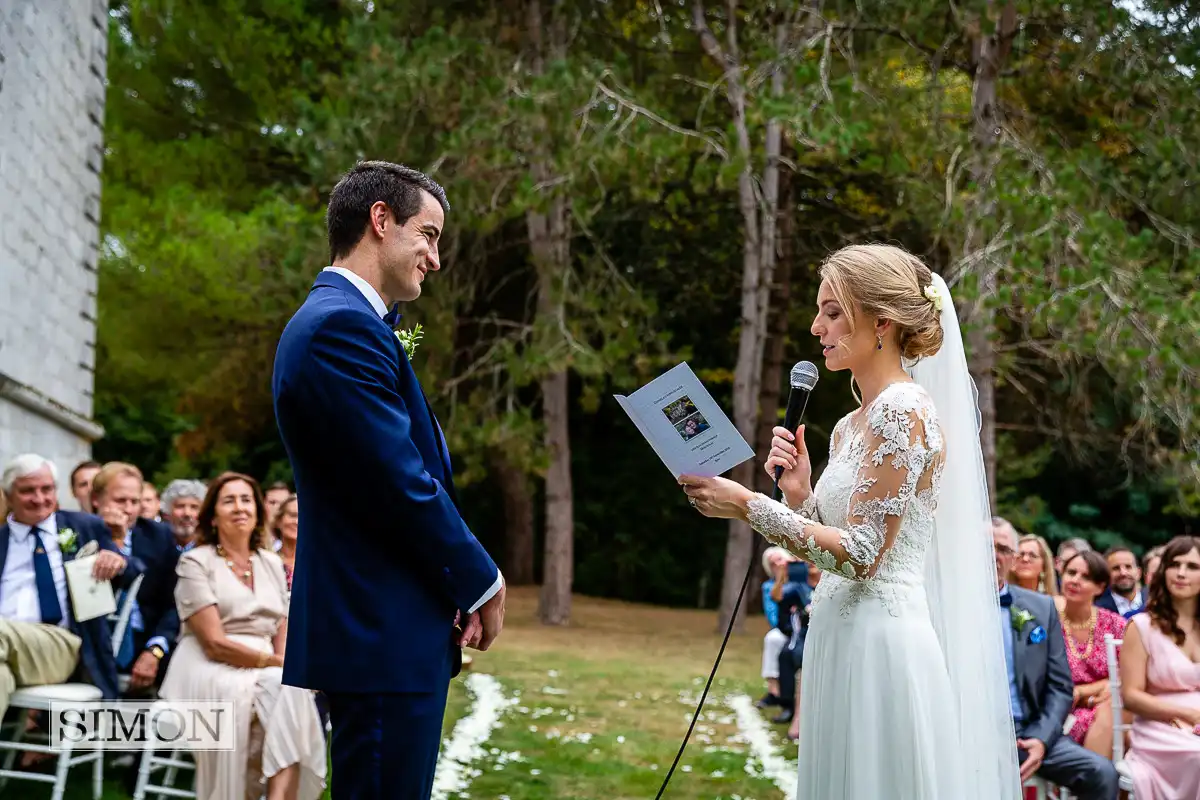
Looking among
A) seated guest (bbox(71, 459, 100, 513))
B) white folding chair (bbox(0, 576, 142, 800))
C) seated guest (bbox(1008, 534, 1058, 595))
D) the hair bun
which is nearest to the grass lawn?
white folding chair (bbox(0, 576, 142, 800))

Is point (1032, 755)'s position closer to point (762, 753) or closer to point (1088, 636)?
point (1088, 636)

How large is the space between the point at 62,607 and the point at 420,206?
156 inches

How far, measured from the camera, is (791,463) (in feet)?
11.8

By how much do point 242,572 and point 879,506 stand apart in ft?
11.5

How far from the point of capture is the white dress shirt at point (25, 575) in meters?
5.94

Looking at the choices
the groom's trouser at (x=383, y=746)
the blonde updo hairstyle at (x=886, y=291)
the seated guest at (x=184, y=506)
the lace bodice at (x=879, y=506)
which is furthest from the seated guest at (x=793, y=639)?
the groom's trouser at (x=383, y=746)

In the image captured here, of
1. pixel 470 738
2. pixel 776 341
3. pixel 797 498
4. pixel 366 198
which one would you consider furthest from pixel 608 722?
pixel 776 341

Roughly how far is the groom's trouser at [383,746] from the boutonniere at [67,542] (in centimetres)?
378

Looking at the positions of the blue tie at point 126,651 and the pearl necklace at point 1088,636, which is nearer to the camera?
the blue tie at point 126,651

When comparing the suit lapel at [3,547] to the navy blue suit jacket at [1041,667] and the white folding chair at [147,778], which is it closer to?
the white folding chair at [147,778]

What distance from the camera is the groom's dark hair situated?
295 centimetres

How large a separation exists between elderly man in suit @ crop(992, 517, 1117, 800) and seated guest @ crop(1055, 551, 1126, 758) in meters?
0.93

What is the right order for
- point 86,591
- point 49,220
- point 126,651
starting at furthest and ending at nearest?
point 49,220 → point 126,651 → point 86,591

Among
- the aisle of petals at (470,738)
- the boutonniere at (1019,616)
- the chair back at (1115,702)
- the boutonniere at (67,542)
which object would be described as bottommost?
the aisle of petals at (470,738)
